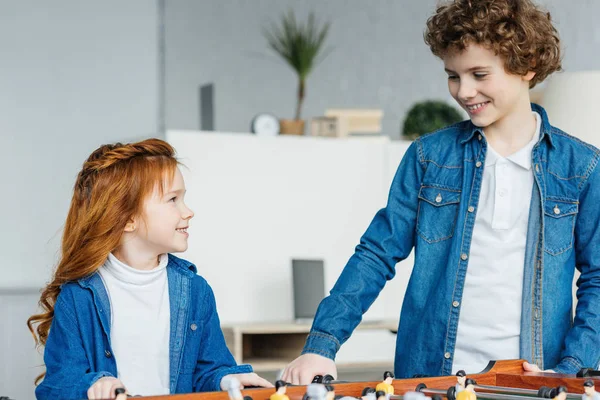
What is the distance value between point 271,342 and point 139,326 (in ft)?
7.26

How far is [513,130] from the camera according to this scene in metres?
1.83

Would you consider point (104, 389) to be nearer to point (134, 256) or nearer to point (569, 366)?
point (134, 256)

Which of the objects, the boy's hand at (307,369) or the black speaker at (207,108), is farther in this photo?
the black speaker at (207,108)

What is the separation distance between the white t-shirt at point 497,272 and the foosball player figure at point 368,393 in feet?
1.51

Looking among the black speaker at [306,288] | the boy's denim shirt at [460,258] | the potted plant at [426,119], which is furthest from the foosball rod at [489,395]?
the potted plant at [426,119]

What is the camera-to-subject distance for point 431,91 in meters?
5.02

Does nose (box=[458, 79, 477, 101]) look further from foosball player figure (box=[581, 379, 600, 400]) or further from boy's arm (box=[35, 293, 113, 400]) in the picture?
boy's arm (box=[35, 293, 113, 400])

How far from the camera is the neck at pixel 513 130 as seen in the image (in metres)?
1.82

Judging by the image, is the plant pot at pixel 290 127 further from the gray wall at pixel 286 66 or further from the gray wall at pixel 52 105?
the gray wall at pixel 52 105

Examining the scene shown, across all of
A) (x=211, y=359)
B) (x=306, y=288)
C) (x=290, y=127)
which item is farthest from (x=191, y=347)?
(x=290, y=127)

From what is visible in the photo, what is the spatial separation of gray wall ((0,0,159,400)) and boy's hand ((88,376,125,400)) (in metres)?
3.19

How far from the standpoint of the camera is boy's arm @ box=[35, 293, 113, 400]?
150 cm

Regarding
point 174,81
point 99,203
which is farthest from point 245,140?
point 99,203

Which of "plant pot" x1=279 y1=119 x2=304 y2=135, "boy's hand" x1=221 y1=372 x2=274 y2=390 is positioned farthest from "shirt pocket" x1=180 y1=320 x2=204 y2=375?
"plant pot" x1=279 y1=119 x2=304 y2=135
